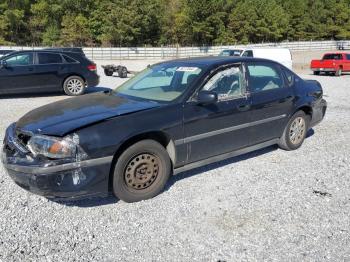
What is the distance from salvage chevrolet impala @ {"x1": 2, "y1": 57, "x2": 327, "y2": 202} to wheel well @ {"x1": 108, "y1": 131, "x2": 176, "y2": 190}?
0.01m

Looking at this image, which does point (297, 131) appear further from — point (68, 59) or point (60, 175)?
point (68, 59)

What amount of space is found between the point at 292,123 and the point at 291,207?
83.1 inches

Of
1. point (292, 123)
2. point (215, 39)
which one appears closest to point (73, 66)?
point (292, 123)

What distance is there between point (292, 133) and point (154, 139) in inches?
106

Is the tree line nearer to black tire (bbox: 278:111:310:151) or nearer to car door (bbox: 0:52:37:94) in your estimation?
car door (bbox: 0:52:37:94)

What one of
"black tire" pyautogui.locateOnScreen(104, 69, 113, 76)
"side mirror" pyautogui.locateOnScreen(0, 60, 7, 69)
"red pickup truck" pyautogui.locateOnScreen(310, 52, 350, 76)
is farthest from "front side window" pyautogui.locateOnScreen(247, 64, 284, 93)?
"red pickup truck" pyautogui.locateOnScreen(310, 52, 350, 76)

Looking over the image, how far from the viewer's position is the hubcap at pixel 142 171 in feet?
13.0

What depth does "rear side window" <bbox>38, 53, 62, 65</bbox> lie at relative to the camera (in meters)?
11.4

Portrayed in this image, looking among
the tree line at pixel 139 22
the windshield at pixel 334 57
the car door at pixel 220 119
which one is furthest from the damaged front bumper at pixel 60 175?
the tree line at pixel 139 22

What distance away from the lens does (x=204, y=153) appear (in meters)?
4.54

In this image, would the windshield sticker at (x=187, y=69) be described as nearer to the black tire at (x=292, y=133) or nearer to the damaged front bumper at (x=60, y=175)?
the damaged front bumper at (x=60, y=175)

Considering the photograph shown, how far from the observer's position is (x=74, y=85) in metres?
12.0

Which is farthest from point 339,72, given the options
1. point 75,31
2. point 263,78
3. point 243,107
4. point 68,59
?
point 75,31

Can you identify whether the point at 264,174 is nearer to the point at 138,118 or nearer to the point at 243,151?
the point at 243,151
